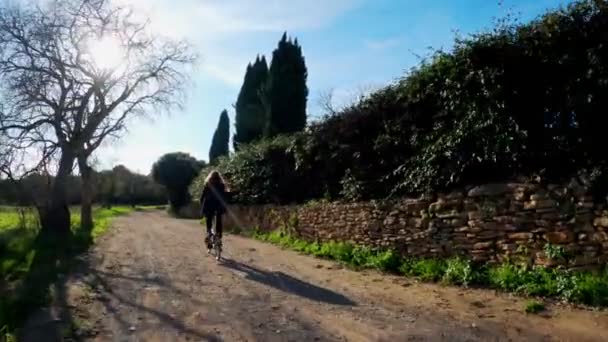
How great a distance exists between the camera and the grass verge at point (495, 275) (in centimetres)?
637

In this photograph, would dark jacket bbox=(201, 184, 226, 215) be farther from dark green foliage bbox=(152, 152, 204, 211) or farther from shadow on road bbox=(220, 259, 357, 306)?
dark green foliage bbox=(152, 152, 204, 211)

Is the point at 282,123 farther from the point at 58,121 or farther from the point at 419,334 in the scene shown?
the point at 419,334

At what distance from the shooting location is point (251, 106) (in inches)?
1264

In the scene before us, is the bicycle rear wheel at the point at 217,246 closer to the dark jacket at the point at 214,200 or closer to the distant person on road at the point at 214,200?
the distant person on road at the point at 214,200

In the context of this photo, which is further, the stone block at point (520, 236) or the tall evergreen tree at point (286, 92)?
the tall evergreen tree at point (286, 92)

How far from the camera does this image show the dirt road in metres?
5.50

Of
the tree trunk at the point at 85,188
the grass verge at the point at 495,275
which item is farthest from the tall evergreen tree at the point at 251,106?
the grass verge at the point at 495,275

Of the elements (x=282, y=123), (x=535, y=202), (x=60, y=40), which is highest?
(x=60, y=40)

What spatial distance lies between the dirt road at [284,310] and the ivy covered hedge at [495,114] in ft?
7.02

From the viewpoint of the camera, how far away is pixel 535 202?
24.6ft

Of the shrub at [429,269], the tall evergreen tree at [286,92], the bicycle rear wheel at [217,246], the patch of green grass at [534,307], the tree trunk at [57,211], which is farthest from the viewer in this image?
the tall evergreen tree at [286,92]

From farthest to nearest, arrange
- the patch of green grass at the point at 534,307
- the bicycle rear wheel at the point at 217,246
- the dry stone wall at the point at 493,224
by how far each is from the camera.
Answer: the bicycle rear wheel at the point at 217,246 → the dry stone wall at the point at 493,224 → the patch of green grass at the point at 534,307

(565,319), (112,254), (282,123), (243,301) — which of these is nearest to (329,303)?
(243,301)

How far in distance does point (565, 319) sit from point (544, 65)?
419cm
